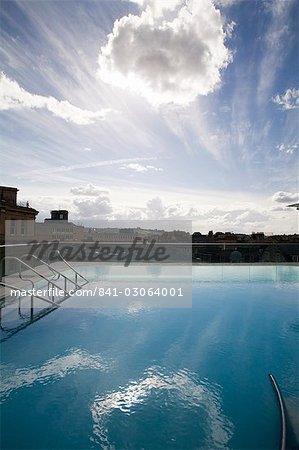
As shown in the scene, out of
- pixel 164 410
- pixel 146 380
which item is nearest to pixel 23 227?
pixel 146 380

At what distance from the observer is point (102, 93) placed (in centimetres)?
945

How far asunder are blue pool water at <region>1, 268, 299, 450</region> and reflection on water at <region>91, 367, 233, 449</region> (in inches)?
0.4

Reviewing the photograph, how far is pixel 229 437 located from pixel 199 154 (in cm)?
1320

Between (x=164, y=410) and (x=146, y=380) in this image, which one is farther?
(x=146, y=380)

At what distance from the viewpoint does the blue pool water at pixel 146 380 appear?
2.66 metres

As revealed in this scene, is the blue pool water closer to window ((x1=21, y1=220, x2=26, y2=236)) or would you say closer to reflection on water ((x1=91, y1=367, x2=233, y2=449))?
reflection on water ((x1=91, y1=367, x2=233, y2=449))

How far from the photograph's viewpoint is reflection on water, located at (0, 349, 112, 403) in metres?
3.52

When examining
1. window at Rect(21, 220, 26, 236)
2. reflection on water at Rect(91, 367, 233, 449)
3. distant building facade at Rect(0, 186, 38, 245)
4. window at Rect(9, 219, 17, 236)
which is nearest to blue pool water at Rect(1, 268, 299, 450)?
reflection on water at Rect(91, 367, 233, 449)

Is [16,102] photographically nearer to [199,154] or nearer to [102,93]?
[102,93]

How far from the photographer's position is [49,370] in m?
3.89

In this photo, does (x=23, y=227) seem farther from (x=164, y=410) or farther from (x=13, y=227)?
(x=164, y=410)

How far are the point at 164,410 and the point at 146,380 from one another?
68 cm

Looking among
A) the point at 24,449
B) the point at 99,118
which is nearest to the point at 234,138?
the point at 99,118

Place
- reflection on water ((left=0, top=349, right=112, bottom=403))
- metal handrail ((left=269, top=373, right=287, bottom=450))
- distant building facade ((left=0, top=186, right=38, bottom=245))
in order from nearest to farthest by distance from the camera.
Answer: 1. metal handrail ((left=269, top=373, right=287, bottom=450))
2. reflection on water ((left=0, top=349, right=112, bottom=403))
3. distant building facade ((left=0, top=186, right=38, bottom=245))
